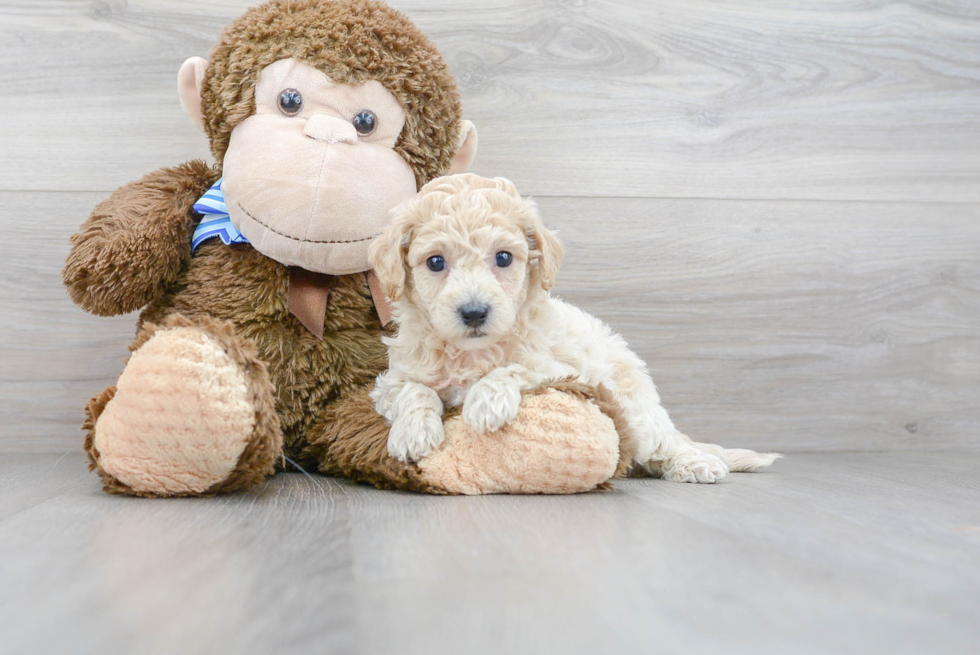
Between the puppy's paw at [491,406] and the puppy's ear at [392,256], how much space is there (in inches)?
6.7

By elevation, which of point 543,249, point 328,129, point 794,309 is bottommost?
point 794,309

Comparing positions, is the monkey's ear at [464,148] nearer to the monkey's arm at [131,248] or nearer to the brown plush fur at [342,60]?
the brown plush fur at [342,60]

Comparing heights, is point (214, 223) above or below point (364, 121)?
below

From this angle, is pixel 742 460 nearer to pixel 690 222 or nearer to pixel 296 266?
pixel 690 222

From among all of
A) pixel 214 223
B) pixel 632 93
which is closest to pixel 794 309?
pixel 632 93

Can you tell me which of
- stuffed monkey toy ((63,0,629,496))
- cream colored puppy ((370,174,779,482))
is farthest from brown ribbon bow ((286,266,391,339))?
cream colored puppy ((370,174,779,482))

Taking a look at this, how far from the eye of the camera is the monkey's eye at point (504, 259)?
39.2 inches

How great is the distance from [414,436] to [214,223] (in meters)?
0.49

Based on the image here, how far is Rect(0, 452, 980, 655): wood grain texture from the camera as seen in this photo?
19.6 inches

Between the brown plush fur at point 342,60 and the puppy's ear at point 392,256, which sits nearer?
the puppy's ear at point 392,256

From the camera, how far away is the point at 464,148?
1276 mm

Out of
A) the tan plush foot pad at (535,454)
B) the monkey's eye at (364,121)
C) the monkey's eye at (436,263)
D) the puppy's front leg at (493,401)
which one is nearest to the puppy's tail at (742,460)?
the tan plush foot pad at (535,454)

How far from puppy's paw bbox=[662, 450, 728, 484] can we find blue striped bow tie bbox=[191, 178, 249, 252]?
29.4 inches

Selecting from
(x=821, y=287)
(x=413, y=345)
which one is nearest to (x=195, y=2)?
(x=413, y=345)
